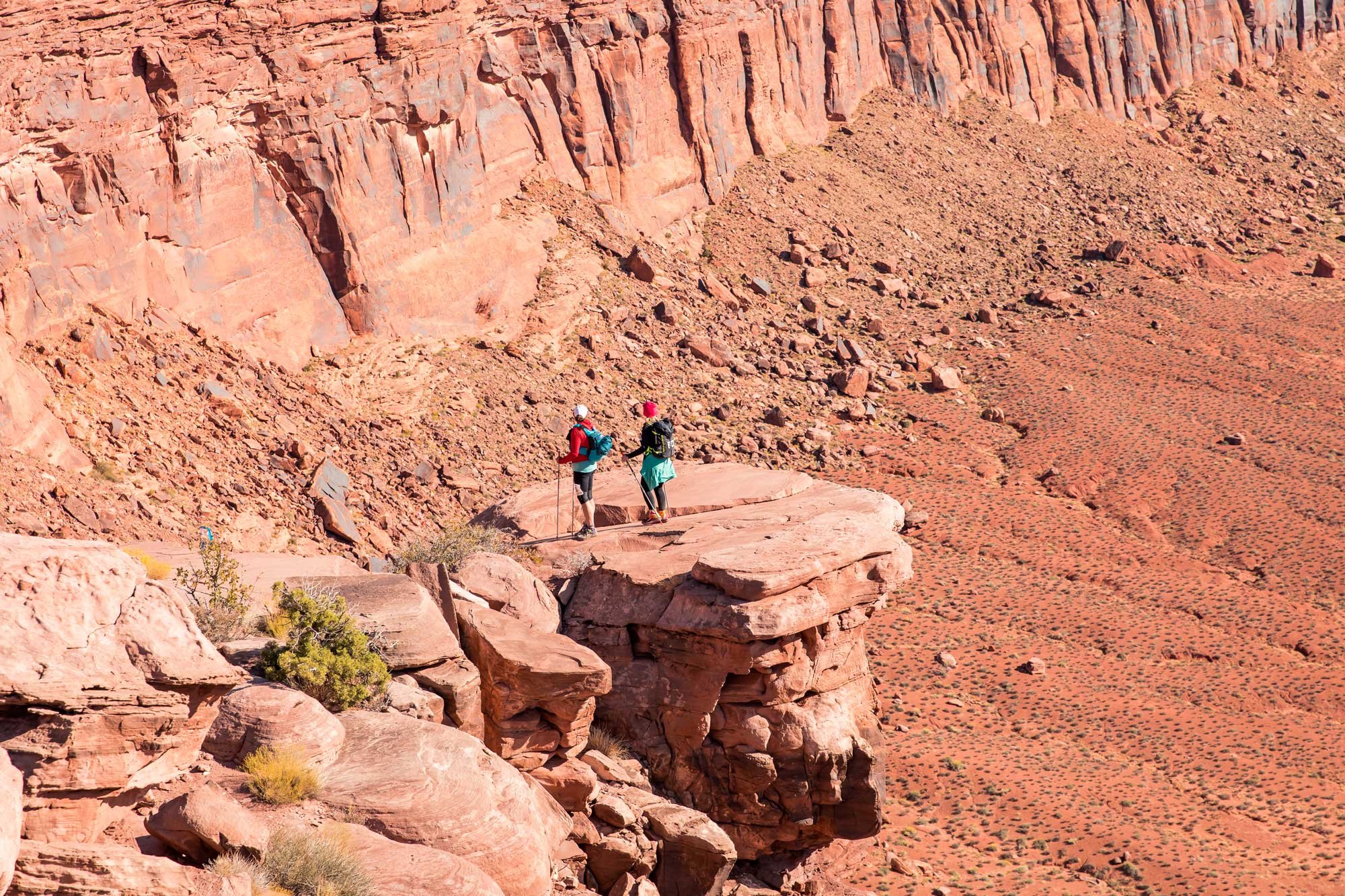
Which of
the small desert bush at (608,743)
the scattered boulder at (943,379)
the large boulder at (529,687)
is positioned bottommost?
the scattered boulder at (943,379)

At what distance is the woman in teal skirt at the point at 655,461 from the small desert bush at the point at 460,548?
2226 millimetres

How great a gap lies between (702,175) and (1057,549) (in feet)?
61.3

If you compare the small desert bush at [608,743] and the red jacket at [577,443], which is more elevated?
the red jacket at [577,443]

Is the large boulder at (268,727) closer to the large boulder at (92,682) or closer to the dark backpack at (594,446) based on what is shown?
the large boulder at (92,682)

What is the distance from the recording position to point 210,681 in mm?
10734

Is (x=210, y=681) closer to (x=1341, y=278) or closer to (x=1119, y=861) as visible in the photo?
(x=1119, y=861)

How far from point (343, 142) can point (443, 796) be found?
74.4 ft

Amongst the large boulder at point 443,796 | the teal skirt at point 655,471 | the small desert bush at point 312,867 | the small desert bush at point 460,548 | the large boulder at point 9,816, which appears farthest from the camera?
the teal skirt at point 655,471

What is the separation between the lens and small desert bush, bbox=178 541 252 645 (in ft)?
47.5

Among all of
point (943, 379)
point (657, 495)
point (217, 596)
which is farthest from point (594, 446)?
point (943, 379)

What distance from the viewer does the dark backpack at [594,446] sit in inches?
791

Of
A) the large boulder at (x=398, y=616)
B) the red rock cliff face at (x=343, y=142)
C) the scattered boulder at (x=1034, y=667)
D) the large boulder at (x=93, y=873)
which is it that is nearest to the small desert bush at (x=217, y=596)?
the large boulder at (x=398, y=616)

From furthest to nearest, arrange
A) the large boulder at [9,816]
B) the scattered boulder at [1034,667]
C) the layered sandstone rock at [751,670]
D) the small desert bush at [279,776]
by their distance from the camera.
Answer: the scattered boulder at [1034,667]
the layered sandstone rock at [751,670]
the small desert bush at [279,776]
the large boulder at [9,816]

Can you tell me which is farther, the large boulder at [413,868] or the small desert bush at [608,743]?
the small desert bush at [608,743]
